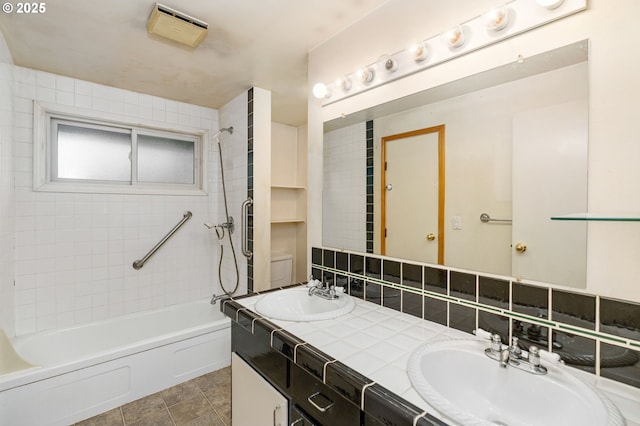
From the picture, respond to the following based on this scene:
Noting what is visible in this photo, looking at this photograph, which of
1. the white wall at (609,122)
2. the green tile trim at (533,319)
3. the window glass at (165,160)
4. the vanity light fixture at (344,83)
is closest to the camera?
the white wall at (609,122)

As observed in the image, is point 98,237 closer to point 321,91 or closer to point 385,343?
point 321,91

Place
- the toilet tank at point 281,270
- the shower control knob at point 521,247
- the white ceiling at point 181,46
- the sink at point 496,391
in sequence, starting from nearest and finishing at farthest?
the sink at point 496,391 < the shower control knob at point 521,247 < the white ceiling at point 181,46 < the toilet tank at point 281,270

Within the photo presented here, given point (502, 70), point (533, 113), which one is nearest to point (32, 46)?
point (502, 70)

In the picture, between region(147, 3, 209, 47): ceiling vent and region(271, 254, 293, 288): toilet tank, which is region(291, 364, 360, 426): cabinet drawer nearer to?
region(147, 3, 209, 47): ceiling vent

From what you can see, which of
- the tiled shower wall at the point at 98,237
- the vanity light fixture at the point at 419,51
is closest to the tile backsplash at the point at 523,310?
the vanity light fixture at the point at 419,51

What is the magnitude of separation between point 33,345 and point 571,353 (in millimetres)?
3164

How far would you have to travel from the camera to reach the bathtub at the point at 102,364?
1666 millimetres

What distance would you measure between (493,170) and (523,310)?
0.50 meters

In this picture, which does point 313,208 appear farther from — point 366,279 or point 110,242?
point 110,242

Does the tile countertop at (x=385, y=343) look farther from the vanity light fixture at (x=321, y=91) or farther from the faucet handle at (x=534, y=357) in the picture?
the vanity light fixture at (x=321, y=91)

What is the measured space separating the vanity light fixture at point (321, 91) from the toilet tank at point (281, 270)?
196 cm

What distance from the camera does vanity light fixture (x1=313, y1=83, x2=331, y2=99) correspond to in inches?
66.1

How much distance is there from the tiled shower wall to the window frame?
0.04 metres

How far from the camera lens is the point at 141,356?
2020 millimetres
